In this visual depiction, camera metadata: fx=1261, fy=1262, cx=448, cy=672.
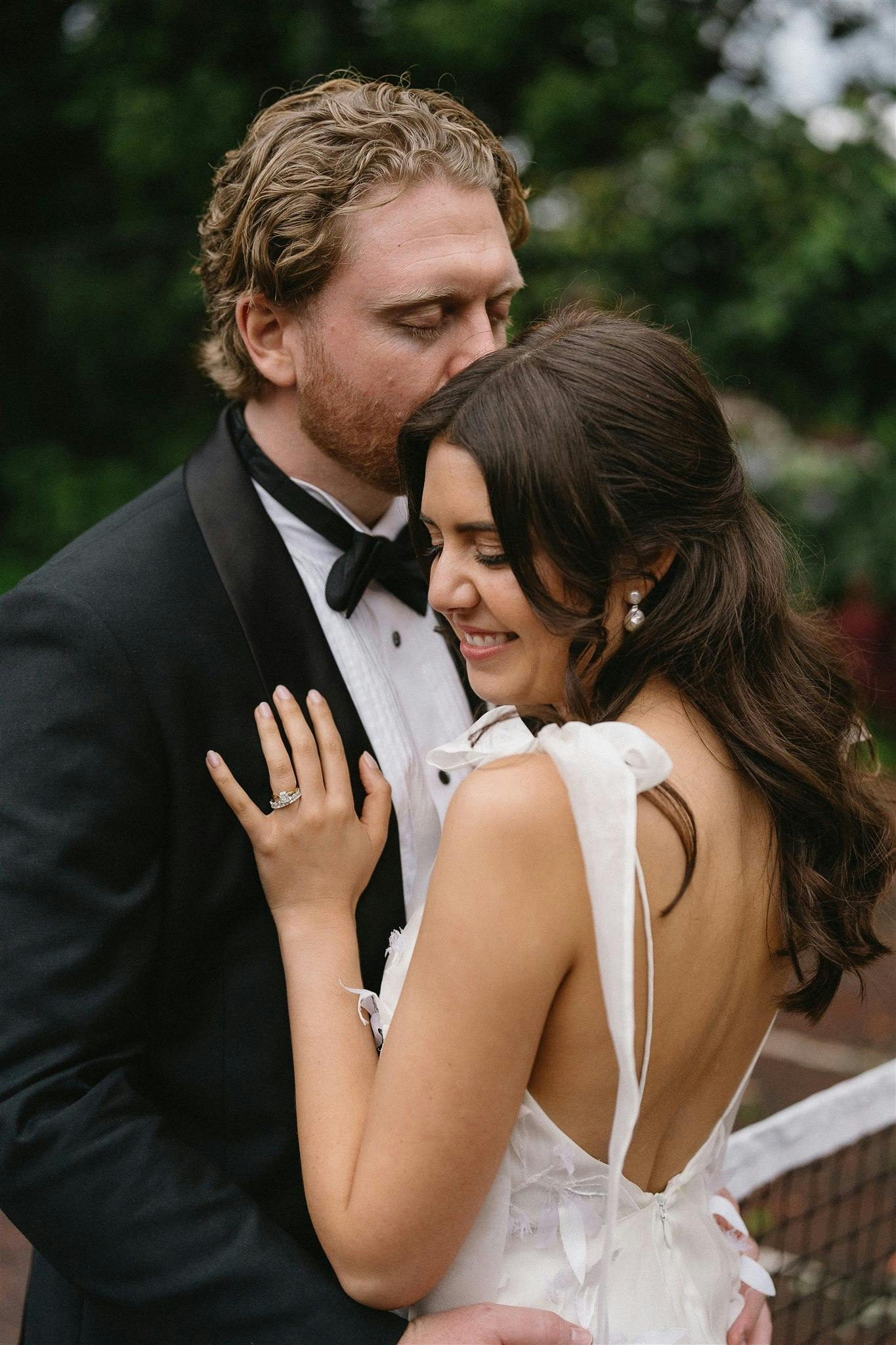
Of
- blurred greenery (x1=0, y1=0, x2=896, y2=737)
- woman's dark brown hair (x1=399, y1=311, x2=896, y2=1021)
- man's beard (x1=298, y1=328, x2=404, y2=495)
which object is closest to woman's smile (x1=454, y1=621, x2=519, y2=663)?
woman's dark brown hair (x1=399, y1=311, x2=896, y2=1021)

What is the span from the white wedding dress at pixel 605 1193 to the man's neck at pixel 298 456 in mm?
596

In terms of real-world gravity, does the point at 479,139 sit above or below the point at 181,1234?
above

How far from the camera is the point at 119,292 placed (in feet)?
36.9

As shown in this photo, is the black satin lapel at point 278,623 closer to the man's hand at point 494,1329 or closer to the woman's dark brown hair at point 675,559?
the woman's dark brown hair at point 675,559

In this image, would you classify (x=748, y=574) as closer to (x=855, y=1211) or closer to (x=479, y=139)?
(x=479, y=139)

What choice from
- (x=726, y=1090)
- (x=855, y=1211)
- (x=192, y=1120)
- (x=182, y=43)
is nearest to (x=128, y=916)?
(x=192, y=1120)

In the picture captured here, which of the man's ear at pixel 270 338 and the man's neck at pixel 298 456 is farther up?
the man's ear at pixel 270 338

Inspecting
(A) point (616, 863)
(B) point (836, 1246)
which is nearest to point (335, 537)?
(A) point (616, 863)

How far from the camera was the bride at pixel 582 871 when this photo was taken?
65.6 inches

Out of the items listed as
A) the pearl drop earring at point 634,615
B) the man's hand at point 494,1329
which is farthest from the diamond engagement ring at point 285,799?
the man's hand at point 494,1329

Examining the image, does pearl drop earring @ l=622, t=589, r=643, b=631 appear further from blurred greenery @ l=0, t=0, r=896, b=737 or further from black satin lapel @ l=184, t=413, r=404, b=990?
blurred greenery @ l=0, t=0, r=896, b=737

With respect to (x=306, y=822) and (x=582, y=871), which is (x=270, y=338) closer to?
(x=306, y=822)

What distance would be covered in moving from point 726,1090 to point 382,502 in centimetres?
131

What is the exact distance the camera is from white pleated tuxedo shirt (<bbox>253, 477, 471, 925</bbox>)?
2.35 m
